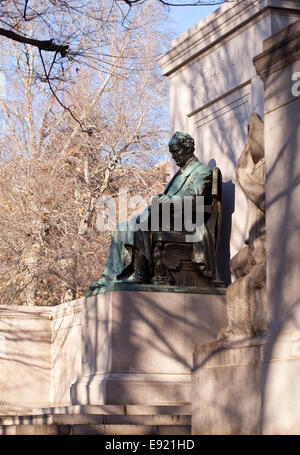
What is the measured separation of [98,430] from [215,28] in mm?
6054

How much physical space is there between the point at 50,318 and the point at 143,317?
584cm

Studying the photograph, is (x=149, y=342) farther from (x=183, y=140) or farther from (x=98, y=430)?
(x=183, y=140)

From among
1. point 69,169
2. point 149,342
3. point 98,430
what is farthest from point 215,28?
point 69,169

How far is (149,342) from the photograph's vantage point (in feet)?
36.2

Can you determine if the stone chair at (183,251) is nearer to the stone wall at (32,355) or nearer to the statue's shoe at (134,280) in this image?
the statue's shoe at (134,280)

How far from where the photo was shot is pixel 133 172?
88.2 ft

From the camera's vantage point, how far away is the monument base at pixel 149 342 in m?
10.7

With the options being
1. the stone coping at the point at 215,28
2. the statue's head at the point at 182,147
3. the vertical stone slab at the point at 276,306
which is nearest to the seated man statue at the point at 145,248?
the statue's head at the point at 182,147

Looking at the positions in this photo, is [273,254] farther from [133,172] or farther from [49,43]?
[133,172]

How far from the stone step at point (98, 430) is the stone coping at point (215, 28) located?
5.13 m

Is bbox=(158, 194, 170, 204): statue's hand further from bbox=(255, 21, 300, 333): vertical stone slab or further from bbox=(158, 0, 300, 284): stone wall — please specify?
bbox=(255, 21, 300, 333): vertical stone slab

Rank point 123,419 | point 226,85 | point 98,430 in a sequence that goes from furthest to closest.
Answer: point 226,85
point 123,419
point 98,430
